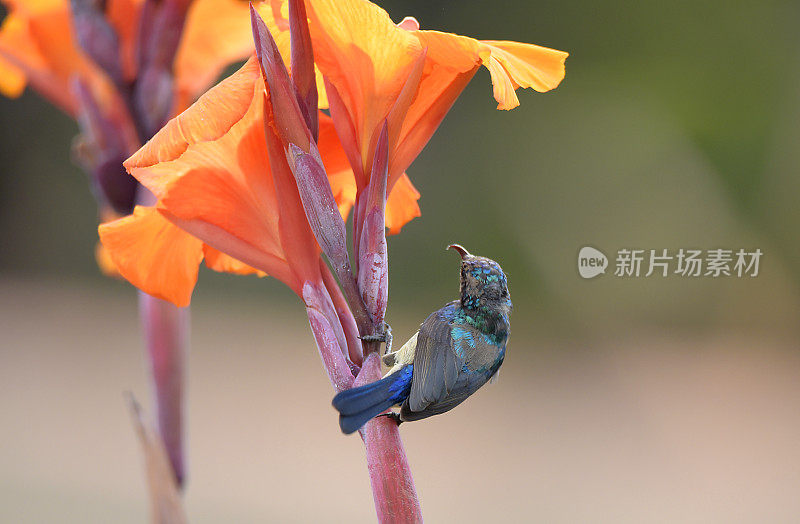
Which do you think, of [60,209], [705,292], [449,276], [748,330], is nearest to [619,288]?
[705,292]

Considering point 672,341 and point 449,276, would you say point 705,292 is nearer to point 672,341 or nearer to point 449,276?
point 672,341

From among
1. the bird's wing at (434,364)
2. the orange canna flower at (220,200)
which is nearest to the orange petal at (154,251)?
the orange canna flower at (220,200)

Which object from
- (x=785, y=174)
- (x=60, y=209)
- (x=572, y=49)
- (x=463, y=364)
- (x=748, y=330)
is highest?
(x=60, y=209)

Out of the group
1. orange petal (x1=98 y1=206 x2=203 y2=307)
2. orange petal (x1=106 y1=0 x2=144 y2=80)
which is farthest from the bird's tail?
orange petal (x1=106 y1=0 x2=144 y2=80)

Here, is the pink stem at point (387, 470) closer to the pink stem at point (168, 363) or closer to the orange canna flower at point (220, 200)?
the orange canna flower at point (220, 200)

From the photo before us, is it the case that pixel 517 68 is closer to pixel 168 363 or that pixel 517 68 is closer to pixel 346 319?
pixel 346 319

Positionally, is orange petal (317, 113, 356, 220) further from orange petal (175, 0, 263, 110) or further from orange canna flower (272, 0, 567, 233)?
orange petal (175, 0, 263, 110)

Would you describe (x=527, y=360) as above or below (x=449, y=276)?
below
